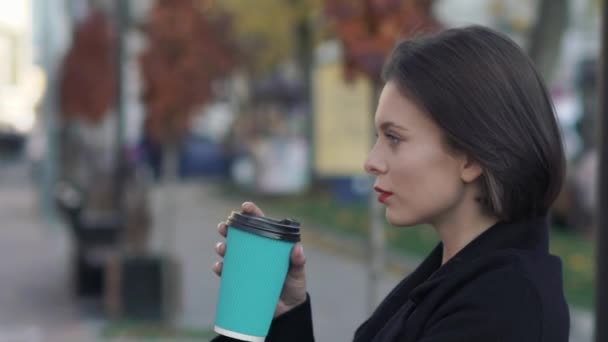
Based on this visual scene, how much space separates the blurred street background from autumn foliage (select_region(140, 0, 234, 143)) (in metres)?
0.02

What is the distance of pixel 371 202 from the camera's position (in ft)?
21.7

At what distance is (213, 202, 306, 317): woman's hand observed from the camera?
202cm

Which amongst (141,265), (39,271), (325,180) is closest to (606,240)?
(141,265)

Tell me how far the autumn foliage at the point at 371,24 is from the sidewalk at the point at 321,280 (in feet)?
7.76

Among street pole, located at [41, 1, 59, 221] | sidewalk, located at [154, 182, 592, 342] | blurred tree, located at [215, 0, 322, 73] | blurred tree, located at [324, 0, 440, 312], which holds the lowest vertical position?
sidewalk, located at [154, 182, 592, 342]

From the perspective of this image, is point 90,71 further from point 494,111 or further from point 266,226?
point 494,111

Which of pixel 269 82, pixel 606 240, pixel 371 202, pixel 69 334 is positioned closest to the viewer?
pixel 606 240

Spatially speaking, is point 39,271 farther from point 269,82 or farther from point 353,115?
point 269,82

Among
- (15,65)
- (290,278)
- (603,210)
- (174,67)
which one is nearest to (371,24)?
(603,210)

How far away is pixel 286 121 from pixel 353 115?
6174 millimetres

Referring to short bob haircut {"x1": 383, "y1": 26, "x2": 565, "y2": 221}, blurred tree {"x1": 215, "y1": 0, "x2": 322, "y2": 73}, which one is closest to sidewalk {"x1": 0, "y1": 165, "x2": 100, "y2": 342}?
blurred tree {"x1": 215, "y1": 0, "x2": 322, "y2": 73}

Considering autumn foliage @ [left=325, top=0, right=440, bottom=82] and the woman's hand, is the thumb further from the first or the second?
autumn foliage @ [left=325, top=0, right=440, bottom=82]

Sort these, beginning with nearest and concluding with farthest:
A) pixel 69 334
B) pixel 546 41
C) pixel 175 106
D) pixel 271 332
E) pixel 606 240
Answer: pixel 271 332 < pixel 606 240 < pixel 69 334 < pixel 175 106 < pixel 546 41

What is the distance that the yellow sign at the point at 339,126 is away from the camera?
19297 millimetres
